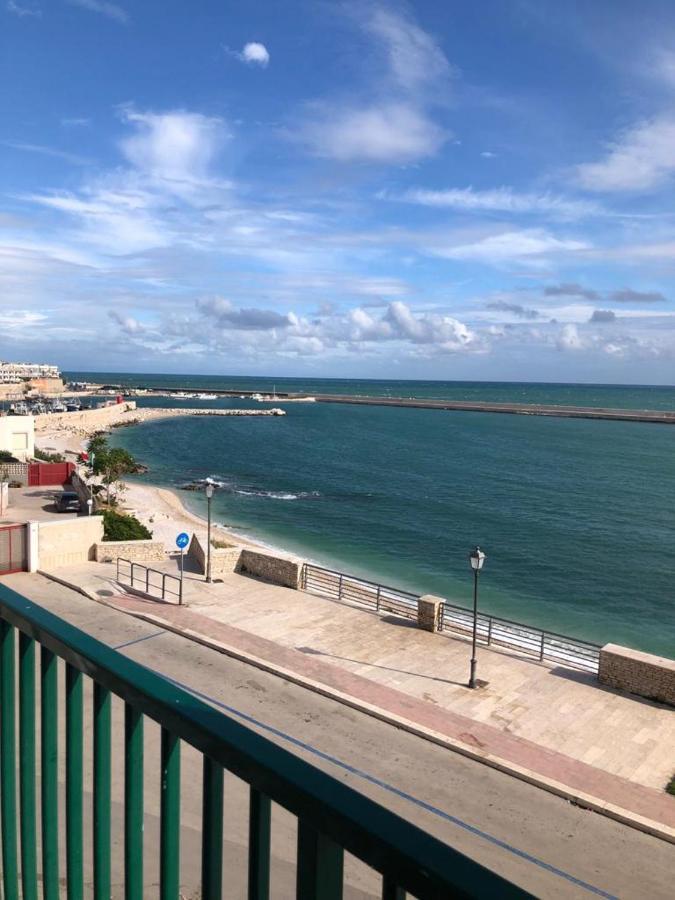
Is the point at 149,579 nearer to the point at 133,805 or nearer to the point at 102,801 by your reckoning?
the point at 102,801

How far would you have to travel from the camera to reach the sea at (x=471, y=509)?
1165 inches

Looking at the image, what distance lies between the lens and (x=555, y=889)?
30.5 ft

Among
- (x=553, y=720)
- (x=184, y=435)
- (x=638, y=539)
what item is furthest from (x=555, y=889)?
(x=184, y=435)

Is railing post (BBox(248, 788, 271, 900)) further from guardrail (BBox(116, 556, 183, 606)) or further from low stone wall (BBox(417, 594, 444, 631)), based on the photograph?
guardrail (BBox(116, 556, 183, 606))

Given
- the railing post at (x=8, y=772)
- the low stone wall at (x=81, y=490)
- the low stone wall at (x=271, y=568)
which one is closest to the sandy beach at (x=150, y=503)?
the low stone wall at (x=81, y=490)

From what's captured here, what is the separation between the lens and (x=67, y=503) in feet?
109

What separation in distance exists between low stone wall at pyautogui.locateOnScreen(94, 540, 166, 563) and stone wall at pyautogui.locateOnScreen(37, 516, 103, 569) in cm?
33

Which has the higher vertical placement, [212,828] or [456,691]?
[212,828]

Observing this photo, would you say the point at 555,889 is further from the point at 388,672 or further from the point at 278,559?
the point at 278,559

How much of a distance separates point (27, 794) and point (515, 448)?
8613cm

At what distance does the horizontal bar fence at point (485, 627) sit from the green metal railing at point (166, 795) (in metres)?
16.8

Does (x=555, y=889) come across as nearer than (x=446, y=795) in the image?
Yes

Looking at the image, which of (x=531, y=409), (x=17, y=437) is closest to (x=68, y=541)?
(x=17, y=437)

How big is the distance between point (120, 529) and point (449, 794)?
17903 mm
